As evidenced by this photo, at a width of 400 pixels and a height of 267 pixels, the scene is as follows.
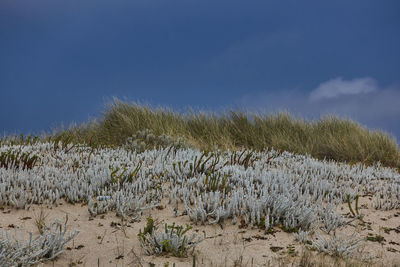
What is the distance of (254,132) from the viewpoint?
14.6 meters

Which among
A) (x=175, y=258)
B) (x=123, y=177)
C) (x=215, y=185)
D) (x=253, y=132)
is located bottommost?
(x=175, y=258)

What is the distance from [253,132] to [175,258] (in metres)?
11.1

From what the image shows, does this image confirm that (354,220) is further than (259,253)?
Yes

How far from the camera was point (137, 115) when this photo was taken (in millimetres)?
13812

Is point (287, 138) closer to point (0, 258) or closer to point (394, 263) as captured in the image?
point (394, 263)

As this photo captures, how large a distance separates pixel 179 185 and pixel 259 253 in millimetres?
1800

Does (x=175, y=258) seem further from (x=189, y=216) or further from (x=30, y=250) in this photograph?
(x=30, y=250)

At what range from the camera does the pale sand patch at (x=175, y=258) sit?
3.63 m

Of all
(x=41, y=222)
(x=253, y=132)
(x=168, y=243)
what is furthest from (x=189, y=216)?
(x=253, y=132)

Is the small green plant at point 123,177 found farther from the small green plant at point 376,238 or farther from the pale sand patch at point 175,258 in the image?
the small green plant at point 376,238

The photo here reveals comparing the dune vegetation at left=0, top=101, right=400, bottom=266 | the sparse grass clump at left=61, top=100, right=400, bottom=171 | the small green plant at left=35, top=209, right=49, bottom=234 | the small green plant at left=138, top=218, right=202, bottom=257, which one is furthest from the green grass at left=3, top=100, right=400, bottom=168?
the small green plant at left=138, top=218, right=202, bottom=257

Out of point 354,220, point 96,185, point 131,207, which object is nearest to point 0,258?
point 131,207

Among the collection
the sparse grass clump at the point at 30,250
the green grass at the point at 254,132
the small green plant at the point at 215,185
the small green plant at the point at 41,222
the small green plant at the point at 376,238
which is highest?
the green grass at the point at 254,132

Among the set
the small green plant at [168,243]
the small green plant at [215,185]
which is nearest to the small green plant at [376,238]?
the small green plant at [215,185]
